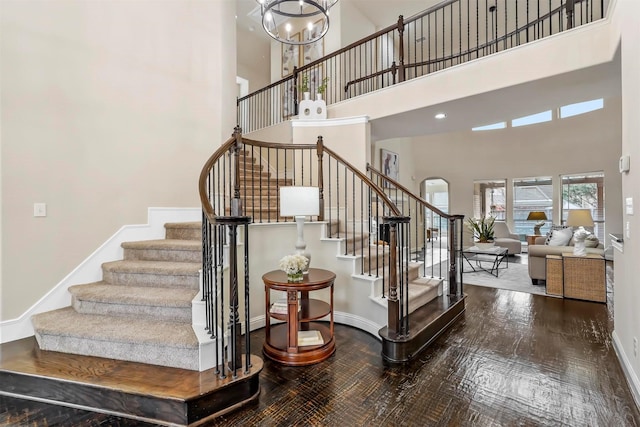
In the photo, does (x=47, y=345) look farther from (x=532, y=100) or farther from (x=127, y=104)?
(x=532, y=100)

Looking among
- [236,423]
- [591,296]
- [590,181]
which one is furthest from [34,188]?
[590,181]

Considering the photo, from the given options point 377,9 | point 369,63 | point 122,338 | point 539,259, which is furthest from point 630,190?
point 377,9

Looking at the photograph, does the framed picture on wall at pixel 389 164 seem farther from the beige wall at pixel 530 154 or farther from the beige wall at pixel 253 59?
the beige wall at pixel 253 59

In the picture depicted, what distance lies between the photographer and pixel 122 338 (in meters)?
2.29

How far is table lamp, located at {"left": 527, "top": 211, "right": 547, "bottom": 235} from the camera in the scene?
28.0 feet

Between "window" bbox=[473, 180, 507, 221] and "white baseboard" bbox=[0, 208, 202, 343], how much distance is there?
899 centimetres

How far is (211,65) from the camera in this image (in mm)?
4348

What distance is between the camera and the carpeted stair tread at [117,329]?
2.23 meters

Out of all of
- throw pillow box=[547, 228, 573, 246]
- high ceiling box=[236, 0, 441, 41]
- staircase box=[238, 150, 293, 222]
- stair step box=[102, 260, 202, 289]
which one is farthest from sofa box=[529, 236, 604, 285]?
high ceiling box=[236, 0, 441, 41]

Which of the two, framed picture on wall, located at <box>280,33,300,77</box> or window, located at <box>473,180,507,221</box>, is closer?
framed picture on wall, located at <box>280,33,300,77</box>

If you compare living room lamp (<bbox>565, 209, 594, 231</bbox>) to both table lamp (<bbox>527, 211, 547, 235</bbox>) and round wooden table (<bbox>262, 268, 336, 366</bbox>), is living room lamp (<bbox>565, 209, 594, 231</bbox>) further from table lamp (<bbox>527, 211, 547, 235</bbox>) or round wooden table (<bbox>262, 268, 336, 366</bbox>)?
round wooden table (<bbox>262, 268, 336, 366</bbox>)

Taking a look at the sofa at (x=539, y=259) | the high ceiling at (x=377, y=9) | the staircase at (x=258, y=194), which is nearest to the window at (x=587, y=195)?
the sofa at (x=539, y=259)

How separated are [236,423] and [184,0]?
4.97 metres

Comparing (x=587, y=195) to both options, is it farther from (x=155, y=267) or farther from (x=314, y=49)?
(x=155, y=267)
